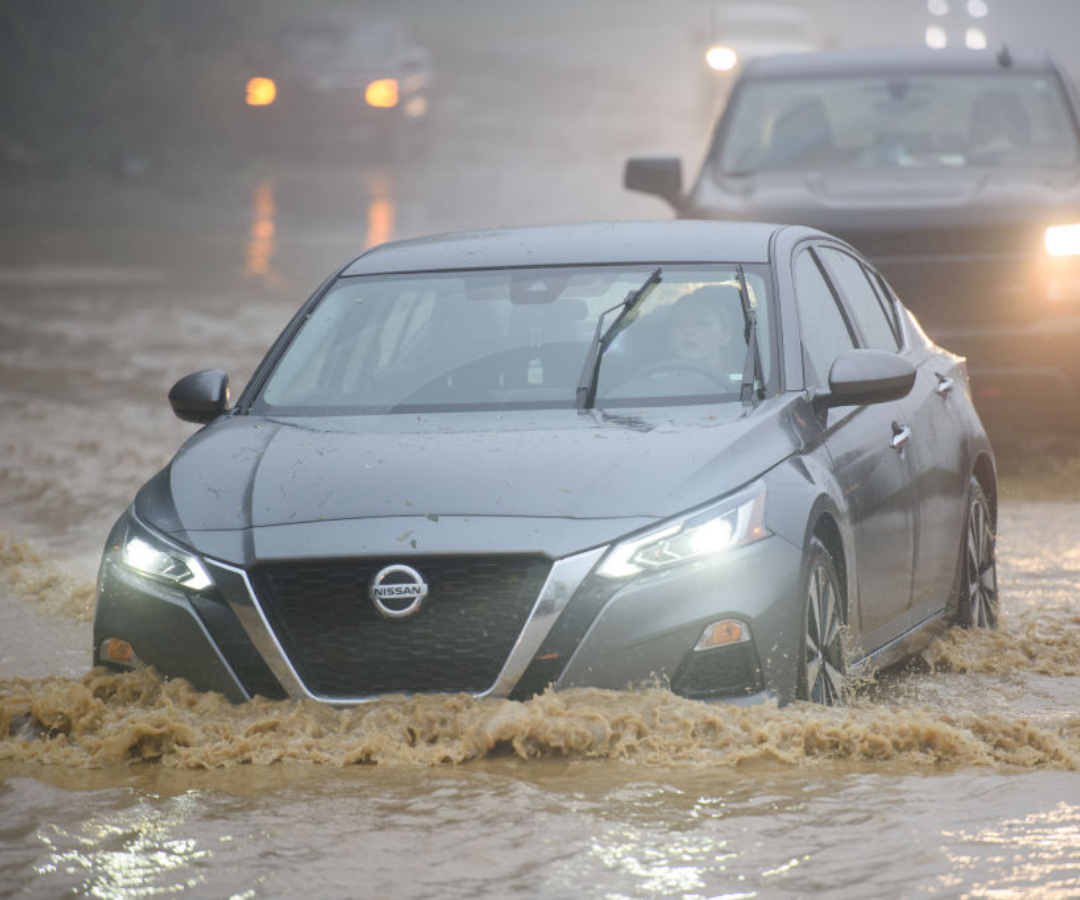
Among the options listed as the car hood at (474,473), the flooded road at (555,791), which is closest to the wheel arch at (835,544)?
the car hood at (474,473)

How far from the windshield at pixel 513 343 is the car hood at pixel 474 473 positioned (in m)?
0.24

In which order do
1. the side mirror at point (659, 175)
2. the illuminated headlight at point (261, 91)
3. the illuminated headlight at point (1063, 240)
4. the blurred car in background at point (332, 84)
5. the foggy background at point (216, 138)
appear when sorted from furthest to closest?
the illuminated headlight at point (261, 91) < the blurred car in background at point (332, 84) < the foggy background at point (216, 138) < the side mirror at point (659, 175) < the illuminated headlight at point (1063, 240)

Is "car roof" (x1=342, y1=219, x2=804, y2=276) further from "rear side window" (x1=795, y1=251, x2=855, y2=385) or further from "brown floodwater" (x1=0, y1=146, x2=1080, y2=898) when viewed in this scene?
"brown floodwater" (x1=0, y1=146, x2=1080, y2=898)

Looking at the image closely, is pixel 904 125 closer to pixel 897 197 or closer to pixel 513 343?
pixel 897 197

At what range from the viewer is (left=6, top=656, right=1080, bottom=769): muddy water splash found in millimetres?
5426

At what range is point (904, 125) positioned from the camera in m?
12.5

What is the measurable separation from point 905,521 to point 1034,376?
4.72 metres

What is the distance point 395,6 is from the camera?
66.0 meters

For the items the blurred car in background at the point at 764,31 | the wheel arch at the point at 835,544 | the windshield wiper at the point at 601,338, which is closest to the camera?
the wheel arch at the point at 835,544

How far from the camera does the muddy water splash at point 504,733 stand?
543cm

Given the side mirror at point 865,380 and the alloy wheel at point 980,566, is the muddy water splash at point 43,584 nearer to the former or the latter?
the alloy wheel at point 980,566

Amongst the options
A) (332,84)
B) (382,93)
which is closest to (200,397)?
(332,84)

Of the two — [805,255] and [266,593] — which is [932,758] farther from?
[805,255]

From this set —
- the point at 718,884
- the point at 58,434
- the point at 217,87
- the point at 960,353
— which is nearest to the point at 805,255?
the point at 718,884
